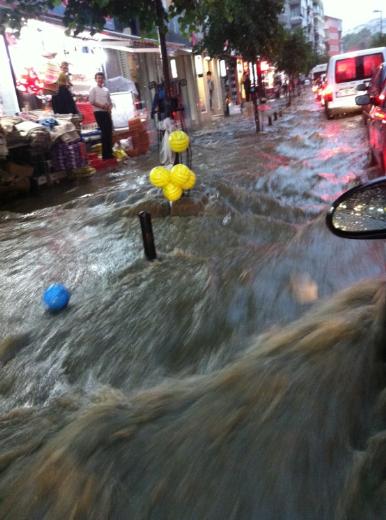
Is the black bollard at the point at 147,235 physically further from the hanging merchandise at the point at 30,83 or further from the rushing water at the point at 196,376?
the hanging merchandise at the point at 30,83

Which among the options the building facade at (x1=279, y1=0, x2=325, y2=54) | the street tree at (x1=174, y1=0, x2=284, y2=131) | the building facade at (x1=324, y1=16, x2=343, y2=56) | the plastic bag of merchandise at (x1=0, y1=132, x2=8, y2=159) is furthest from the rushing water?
the building facade at (x1=324, y1=16, x2=343, y2=56)

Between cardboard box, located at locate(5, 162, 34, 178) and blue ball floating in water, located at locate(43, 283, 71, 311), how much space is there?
5569 mm

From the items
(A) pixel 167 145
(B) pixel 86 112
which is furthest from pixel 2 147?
(B) pixel 86 112

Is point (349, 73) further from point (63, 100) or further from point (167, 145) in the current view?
point (167, 145)

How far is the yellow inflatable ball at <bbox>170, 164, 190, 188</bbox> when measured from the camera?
7.37 metres

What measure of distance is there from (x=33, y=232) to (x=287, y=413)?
19.0 feet

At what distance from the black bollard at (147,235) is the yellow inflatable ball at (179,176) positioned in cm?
181

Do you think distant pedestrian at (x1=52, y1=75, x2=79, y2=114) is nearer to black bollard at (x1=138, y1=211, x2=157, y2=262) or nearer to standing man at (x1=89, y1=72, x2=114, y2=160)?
standing man at (x1=89, y1=72, x2=114, y2=160)

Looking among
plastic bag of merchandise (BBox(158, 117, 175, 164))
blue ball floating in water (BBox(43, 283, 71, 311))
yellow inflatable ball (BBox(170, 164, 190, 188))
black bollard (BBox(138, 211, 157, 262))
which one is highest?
plastic bag of merchandise (BBox(158, 117, 175, 164))

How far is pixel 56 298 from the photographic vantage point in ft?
15.7

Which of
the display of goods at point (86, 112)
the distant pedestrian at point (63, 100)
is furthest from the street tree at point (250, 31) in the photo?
the distant pedestrian at point (63, 100)

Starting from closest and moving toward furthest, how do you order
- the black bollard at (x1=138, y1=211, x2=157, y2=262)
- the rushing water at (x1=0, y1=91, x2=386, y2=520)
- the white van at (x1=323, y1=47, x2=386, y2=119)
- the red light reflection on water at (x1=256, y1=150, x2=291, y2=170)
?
the rushing water at (x1=0, y1=91, x2=386, y2=520), the black bollard at (x1=138, y1=211, x2=157, y2=262), the red light reflection on water at (x1=256, y1=150, x2=291, y2=170), the white van at (x1=323, y1=47, x2=386, y2=119)

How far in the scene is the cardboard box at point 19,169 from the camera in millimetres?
9735

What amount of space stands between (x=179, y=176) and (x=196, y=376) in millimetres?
4387
